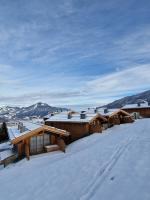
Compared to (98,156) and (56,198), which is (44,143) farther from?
(56,198)

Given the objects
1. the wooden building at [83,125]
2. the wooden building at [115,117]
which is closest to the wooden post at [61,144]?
the wooden building at [83,125]

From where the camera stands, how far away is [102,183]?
14.5 metres

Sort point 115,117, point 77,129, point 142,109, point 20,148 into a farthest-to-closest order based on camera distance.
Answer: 1. point 142,109
2. point 115,117
3. point 77,129
4. point 20,148

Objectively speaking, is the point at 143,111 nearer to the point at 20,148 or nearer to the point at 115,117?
the point at 115,117

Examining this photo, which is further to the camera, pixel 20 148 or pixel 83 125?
pixel 83 125

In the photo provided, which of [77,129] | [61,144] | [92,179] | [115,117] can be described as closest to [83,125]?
[77,129]

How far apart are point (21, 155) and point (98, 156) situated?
47.1 feet

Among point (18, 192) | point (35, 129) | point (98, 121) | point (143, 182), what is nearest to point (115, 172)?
point (143, 182)

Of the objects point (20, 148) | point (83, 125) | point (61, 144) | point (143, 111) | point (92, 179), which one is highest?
point (143, 111)

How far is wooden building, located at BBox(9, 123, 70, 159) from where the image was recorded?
31.6 m

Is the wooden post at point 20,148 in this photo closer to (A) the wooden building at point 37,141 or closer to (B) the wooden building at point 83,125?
(A) the wooden building at point 37,141

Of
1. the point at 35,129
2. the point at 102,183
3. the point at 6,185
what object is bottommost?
the point at 6,185

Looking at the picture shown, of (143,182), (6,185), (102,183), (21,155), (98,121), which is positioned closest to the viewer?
(143,182)

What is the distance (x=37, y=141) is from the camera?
1304 inches
